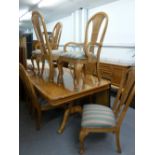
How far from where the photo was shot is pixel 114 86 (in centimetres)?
364

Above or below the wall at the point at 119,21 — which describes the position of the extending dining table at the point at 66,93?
below

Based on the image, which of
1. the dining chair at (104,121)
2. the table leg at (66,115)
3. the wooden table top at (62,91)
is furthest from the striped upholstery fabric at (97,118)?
the table leg at (66,115)

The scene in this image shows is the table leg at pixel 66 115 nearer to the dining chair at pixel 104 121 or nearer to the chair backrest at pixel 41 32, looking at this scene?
the dining chair at pixel 104 121

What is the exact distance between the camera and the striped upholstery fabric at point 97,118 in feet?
4.95

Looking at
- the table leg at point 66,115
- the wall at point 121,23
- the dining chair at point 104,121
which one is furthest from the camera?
the wall at point 121,23

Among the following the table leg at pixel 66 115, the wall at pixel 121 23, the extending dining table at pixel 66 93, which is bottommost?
the table leg at pixel 66 115

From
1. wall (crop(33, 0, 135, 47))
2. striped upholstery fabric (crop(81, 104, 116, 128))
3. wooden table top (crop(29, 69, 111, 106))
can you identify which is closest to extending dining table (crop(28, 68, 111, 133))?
wooden table top (crop(29, 69, 111, 106))

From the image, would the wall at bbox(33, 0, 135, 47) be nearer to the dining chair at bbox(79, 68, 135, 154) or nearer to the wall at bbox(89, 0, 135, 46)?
the wall at bbox(89, 0, 135, 46)

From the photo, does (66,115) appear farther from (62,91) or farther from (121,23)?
(121,23)

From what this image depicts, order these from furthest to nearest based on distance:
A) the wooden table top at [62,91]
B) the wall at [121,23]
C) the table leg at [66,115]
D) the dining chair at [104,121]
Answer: the wall at [121,23] → the table leg at [66,115] → the wooden table top at [62,91] → the dining chair at [104,121]

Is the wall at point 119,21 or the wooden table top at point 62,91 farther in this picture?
the wall at point 119,21
